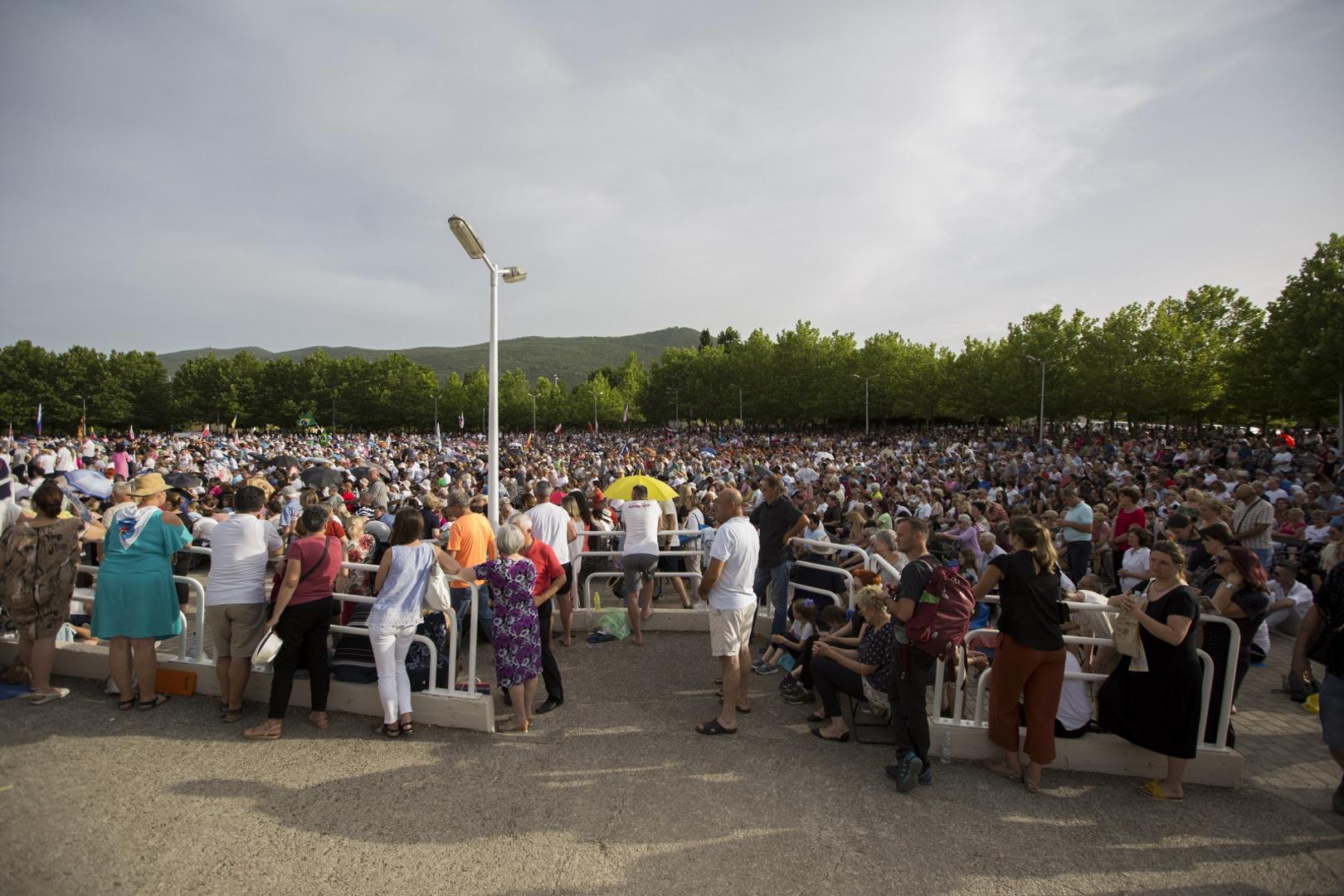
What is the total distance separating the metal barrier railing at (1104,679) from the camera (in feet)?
13.4

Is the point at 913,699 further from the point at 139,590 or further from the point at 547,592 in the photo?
the point at 139,590

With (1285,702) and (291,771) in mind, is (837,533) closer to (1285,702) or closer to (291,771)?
(1285,702)

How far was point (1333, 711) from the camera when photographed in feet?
12.9

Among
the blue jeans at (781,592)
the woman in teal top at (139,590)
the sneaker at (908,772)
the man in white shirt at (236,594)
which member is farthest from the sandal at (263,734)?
the sneaker at (908,772)

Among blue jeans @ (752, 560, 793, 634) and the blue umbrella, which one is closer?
blue jeans @ (752, 560, 793, 634)

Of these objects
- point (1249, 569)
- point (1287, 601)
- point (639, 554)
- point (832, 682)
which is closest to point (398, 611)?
point (639, 554)

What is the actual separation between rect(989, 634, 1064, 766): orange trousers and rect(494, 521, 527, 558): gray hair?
3.29 meters

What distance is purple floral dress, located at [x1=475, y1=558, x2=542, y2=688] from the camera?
459 cm

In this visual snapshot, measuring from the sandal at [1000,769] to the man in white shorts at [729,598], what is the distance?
5.63 ft

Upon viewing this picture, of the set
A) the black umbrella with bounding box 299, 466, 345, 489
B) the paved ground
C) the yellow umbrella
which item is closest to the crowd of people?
the paved ground

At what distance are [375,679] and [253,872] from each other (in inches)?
66.5

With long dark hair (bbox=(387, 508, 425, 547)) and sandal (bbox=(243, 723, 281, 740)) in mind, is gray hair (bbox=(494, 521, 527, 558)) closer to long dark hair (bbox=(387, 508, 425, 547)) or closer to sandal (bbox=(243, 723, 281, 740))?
long dark hair (bbox=(387, 508, 425, 547))

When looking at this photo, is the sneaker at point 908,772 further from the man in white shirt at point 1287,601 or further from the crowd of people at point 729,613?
the man in white shirt at point 1287,601

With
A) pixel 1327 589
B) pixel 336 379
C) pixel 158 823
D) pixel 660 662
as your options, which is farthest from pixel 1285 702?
pixel 336 379
